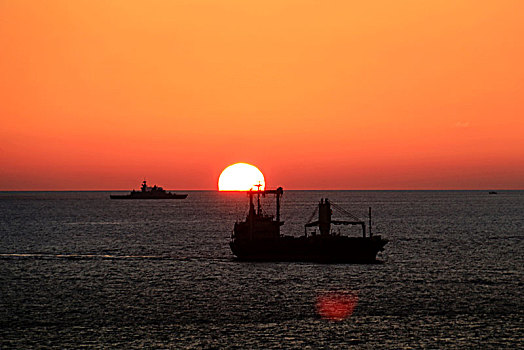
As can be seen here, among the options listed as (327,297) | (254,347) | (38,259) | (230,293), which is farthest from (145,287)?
(38,259)

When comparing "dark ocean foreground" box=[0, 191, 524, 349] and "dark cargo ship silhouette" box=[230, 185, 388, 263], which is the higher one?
"dark cargo ship silhouette" box=[230, 185, 388, 263]

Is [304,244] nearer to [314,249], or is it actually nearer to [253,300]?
[314,249]

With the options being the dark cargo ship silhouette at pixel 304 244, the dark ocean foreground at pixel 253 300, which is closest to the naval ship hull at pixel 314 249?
the dark cargo ship silhouette at pixel 304 244

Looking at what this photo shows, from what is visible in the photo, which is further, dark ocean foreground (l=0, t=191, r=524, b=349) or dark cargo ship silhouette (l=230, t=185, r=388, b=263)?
dark cargo ship silhouette (l=230, t=185, r=388, b=263)

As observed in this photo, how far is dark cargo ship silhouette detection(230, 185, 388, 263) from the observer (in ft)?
232

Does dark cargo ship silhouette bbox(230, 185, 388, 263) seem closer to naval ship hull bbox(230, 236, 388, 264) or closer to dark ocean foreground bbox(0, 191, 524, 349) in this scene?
naval ship hull bbox(230, 236, 388, 264)

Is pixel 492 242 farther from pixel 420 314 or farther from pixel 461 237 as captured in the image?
pixel 420 314

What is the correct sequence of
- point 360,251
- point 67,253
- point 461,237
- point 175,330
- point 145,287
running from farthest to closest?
point 461,237 < point 67,253 < point 360,251 < point 145,287 < point 175,330

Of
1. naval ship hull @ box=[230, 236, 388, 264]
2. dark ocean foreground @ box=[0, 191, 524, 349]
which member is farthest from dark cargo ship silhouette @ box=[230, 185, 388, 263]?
dark ocean foreground @ box=[0, 191, 524, 349]

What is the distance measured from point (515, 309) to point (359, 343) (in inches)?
622

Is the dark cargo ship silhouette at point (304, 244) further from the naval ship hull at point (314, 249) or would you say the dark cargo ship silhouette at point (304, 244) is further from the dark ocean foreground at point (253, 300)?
the dark ocean foreground at point (253, 300)

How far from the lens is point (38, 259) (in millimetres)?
80062

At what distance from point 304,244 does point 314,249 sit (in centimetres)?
142

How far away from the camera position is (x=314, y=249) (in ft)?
236
